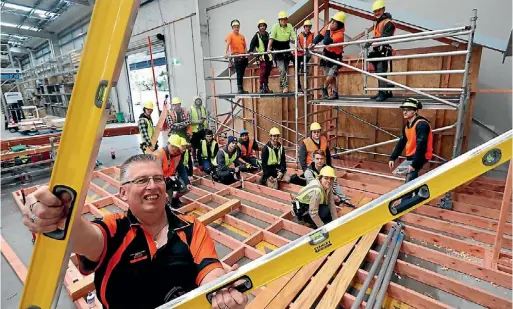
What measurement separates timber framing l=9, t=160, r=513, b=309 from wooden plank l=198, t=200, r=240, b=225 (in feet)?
0.05

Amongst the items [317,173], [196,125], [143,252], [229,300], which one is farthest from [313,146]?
[229,300]

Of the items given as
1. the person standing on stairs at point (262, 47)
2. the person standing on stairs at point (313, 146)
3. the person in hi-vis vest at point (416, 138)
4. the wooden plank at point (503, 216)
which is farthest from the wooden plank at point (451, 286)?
the person standing on stairs at point (262, 47)

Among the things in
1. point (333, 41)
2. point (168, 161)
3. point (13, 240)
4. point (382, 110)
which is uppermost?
point (333, 41)

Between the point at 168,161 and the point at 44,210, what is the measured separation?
152 inches

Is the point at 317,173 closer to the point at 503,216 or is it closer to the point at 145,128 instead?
the point at 503,216

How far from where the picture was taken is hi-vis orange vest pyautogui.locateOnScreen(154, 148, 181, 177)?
176 inches

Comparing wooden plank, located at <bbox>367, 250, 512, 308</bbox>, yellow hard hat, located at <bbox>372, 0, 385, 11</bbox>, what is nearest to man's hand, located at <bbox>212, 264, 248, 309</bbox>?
wooden plank, located at <bbox>367, 250, 512, 308</bbox>

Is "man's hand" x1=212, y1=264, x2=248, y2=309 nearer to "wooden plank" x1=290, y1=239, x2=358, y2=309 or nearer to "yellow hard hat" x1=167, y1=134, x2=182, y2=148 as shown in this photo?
"wooden plank" x1=290, y1=239, x2=358, y2=309

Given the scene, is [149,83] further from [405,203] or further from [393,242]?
[405,203]

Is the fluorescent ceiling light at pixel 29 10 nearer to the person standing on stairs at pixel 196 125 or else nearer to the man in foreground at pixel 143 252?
the person standing on stairs at pixel 196 125

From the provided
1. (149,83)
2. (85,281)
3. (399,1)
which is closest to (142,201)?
(85,281)

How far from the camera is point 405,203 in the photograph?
940mm

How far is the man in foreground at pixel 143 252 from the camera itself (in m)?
1.21

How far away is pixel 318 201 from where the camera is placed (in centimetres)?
354
